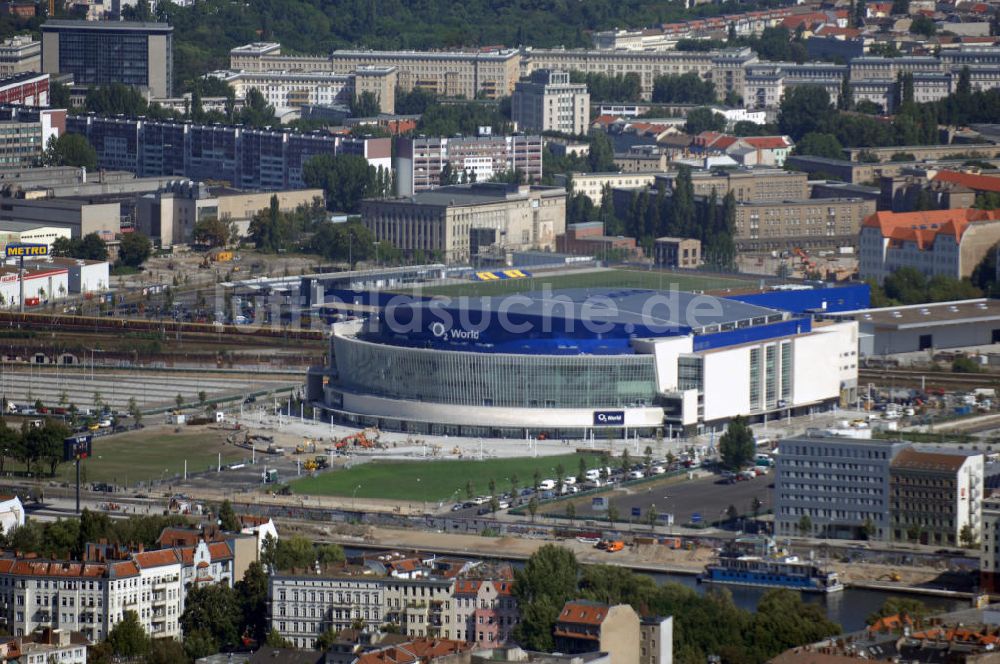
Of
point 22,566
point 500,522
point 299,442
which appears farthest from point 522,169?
point 22,566

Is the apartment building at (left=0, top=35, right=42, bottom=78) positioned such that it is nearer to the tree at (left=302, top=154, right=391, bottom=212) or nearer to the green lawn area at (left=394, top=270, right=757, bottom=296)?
the tree at (left=302, top=154, right=391, bottom=212)

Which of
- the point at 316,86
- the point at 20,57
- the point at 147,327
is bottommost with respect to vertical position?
the point at 147,327

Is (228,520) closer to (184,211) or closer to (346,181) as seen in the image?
(184,211)

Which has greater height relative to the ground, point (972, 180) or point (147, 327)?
point (972, 180)

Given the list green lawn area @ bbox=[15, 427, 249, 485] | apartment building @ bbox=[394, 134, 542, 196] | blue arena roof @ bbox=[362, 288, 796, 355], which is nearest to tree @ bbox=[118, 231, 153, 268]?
apartment building @ bbox=[394, 134, 542, 196]

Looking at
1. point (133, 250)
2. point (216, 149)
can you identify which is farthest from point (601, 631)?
point (216, 149)

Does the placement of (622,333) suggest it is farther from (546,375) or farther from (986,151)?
(986,151)
